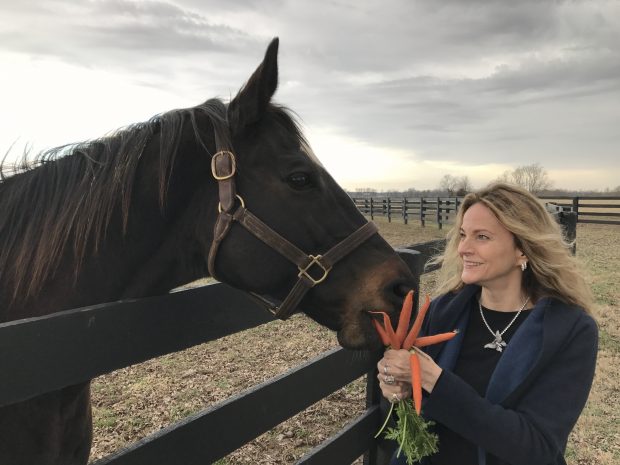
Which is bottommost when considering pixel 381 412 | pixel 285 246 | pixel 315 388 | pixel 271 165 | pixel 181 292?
pixel 381 412

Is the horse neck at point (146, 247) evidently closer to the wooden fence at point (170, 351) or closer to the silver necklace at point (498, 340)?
the wooden fence at point (170, 351)

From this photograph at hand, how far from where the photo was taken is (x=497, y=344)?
6.15 ft

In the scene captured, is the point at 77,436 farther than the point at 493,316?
No

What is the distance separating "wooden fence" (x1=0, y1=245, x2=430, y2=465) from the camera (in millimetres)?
1180

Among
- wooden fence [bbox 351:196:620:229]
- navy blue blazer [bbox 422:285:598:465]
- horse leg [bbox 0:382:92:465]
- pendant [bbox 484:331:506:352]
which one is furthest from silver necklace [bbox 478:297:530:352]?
wooden fence [bbox 351:196:620:229]

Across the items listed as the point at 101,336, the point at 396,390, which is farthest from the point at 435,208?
the point at 101,336

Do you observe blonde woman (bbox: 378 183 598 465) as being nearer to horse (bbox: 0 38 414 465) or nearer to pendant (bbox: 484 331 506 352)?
pendant (bbox: 484 331 506 352)

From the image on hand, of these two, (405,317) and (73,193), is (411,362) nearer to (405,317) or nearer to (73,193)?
(405,317)

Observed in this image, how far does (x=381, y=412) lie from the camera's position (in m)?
2.84

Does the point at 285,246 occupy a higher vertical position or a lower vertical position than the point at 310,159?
lower

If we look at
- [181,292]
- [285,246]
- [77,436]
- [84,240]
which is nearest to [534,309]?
[285,246]

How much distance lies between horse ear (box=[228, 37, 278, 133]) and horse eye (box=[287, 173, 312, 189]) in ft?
0.96

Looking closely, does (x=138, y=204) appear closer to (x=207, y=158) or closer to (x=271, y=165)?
(x=207, y=158)

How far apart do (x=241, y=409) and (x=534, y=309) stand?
4.36 ft
